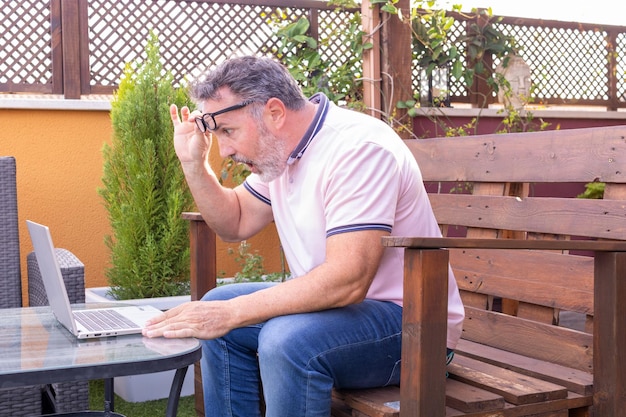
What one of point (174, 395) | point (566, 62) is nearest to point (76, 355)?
point (174, 395)

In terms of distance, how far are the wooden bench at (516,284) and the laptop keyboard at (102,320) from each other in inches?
22.2

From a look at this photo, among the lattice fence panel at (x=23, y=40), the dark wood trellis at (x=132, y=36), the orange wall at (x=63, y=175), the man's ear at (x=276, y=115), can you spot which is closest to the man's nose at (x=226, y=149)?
the man's ear at (x=276, y=115)

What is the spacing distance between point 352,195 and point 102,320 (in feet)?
2.25

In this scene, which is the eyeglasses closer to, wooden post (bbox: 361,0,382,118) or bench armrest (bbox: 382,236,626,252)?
bench armrest (bbox: 382,236,626,252)

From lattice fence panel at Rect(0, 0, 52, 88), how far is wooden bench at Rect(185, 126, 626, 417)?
2611mm

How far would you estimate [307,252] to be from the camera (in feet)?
7.50

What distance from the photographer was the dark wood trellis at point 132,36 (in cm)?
499

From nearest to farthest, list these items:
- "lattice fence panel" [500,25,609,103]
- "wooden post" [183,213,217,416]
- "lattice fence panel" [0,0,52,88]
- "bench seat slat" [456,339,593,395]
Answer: "bench seat slat" [456,339,593,395], "wooden post" [183,213,217,416], "lattice fence panel" [0,0,52,88], "lattice fence panel" [500,25,609,103]

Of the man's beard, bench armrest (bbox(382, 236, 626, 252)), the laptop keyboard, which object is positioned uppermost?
the man's beard

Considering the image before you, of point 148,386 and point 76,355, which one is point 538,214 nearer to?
point 76,355

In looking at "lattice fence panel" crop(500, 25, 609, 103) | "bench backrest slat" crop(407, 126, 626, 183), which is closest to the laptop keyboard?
"bench backrest slat" crop(407, 126, 626, 183)

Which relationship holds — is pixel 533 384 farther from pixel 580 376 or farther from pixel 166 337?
pixel 166 337

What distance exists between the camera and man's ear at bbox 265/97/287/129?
2.31 m

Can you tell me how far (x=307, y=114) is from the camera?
2365mm
